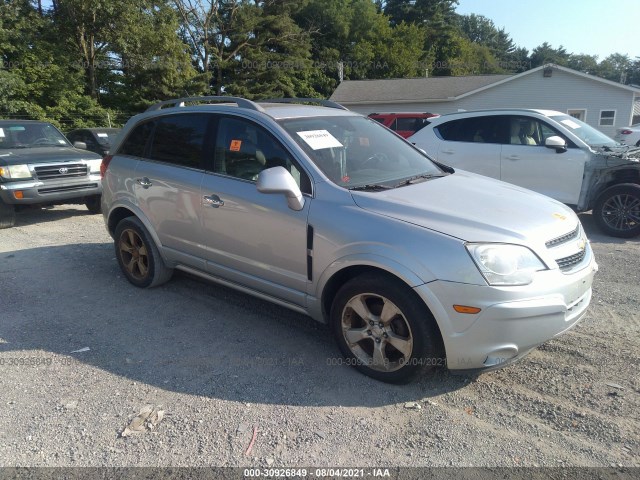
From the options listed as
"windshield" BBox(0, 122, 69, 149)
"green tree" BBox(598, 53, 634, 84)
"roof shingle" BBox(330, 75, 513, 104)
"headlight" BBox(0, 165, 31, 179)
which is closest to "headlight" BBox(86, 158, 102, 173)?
"headlight" BBox(0, 165, 31, 179)

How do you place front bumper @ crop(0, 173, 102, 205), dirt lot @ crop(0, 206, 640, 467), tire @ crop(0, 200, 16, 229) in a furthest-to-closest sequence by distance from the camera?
tire @ crop(0, 200, 16, 229) → front bumper @ crop(0, 173, 102, 205) → dirt lot @ crop(0, 206, 640, 467)

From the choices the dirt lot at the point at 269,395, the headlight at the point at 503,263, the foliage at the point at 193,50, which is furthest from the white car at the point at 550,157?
the foliage at the point at 193,50

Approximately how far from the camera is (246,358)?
3.78 metres

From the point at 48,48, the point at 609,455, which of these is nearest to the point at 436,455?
the point at 609,455

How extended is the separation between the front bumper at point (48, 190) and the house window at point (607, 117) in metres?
28.1

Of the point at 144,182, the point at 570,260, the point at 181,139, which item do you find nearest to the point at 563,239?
the point at 570,260

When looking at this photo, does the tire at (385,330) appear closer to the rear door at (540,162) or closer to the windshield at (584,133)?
the rear door at (540,162)

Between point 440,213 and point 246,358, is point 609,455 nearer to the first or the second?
point 440,213

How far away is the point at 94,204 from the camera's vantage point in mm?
9383

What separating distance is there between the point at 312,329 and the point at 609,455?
7.55 feet

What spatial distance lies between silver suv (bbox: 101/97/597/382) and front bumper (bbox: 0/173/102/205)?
414cm

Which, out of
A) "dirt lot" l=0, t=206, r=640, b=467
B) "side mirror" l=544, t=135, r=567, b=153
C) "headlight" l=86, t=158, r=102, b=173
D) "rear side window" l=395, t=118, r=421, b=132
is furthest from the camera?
"rear side window" l=395, t=118, r=421, b=132

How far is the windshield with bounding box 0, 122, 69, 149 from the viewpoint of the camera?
29.8 ft

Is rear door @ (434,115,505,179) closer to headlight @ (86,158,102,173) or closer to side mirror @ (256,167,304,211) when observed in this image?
side mirror @ (256,167,304,211)
